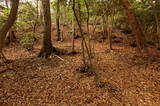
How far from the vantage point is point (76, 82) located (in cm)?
686

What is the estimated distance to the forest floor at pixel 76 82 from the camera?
5.62 metres

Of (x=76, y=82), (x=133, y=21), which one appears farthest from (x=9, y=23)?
(x=133, y=21)

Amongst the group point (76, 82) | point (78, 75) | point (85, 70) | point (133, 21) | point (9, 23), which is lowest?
point (76, 82)

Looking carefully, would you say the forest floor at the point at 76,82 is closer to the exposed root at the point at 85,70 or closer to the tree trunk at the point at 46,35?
the exposed root at the point at 85,70

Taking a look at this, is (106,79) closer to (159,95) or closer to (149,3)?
(159,95)

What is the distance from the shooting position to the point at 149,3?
734cm

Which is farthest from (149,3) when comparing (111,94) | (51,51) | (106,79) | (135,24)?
(51,51)

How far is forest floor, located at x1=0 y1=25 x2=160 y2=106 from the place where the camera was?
18.5ft

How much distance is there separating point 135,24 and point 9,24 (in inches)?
275

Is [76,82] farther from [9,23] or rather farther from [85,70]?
[9,23]

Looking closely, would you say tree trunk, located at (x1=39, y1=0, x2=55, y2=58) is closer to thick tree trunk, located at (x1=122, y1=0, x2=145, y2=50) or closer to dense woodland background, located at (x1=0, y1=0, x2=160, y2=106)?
dense woodland background, located at (x1=0, y1=0, x2=160, y2=106)

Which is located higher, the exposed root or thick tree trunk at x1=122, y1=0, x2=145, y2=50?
thick tree trunk at x1=122, y1=0, x2=145, y2=50

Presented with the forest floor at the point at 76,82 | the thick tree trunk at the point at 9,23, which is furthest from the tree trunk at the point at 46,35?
the thick tree trunk at the point at 9,23

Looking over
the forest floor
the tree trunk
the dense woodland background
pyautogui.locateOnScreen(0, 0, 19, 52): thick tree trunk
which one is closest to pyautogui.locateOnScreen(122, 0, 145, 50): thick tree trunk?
the dense woodland background
